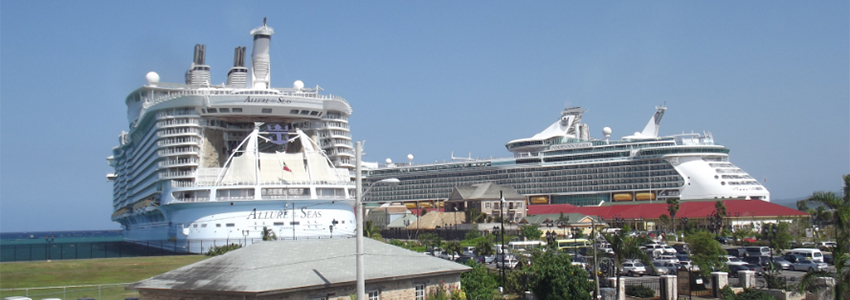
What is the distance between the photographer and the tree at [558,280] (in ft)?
92.7

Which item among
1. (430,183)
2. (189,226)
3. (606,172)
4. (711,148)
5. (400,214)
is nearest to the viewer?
(189,226)

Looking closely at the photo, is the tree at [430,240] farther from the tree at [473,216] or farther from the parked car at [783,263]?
the parked car at [783,263]

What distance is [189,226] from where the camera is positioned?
56.3 meters

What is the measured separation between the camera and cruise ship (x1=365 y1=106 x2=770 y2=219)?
114375 millimetres

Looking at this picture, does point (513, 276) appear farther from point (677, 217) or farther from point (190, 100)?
point (677, 217)

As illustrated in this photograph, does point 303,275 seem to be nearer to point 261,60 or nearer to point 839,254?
point 839,254

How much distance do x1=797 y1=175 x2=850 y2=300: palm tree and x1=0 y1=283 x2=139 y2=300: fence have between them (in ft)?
83.4

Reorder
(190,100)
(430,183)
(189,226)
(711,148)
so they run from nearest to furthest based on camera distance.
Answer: (189,226)
(190,100)
(711,148)
(430,183)

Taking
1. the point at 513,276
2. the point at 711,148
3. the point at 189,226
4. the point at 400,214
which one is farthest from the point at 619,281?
the point at 711,148

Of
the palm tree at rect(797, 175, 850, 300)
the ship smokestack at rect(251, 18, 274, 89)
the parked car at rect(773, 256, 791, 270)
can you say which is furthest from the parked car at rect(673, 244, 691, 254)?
the ship smokestack at rect(251, 18, 274, 89)

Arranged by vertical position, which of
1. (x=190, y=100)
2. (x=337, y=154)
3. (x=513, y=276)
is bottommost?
(x=513, y=276)

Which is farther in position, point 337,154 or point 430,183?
point 430,183

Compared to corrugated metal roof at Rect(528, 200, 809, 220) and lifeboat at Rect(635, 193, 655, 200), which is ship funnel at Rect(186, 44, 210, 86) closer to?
corrugated metal roof at Rect(528, 200, 809, 220)

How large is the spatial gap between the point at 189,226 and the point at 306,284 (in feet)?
126
